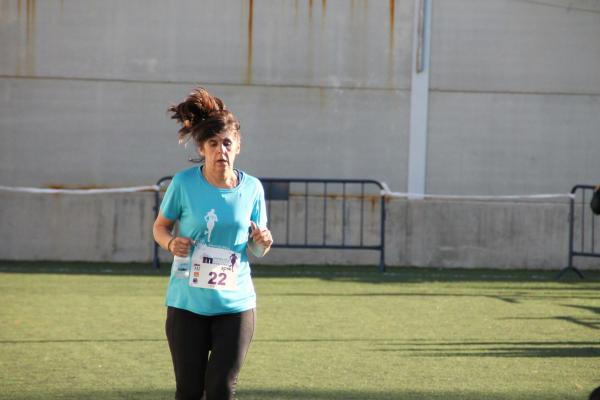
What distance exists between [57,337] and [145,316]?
65.0 inches

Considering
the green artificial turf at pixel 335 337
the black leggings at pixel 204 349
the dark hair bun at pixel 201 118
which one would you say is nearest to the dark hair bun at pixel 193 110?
the dark hair bun at pixel 201 118

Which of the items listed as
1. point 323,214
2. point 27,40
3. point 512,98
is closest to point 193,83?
point 27,40

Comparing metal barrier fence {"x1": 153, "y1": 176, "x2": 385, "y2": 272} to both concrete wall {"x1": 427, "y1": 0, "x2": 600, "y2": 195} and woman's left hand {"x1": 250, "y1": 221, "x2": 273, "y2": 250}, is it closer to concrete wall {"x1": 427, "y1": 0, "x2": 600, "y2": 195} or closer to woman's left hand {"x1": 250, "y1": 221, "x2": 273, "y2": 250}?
concrete wall {"x1": 427, "y1": 0, "x2": 600, "y2": 195}

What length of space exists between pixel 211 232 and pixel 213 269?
0.19 meters

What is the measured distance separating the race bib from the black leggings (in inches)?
6.2

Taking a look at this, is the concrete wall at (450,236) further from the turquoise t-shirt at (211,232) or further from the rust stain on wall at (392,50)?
the turquoise t-shirt at (211,232)

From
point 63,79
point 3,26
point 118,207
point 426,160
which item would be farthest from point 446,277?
point 3,26

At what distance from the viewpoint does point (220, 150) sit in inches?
221

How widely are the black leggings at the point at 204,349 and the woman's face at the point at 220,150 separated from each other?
2.45 ft

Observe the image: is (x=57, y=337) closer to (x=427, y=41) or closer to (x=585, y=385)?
(x=585, y=385)

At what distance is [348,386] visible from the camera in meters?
7.71

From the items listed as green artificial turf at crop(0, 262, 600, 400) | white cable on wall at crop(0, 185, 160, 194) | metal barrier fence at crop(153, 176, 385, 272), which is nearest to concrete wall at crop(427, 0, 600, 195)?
metal barrier fence at crop(153, 176, 385, 272)

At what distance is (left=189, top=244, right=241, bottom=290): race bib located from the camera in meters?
5.48

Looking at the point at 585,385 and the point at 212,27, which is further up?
the point at 212,27
